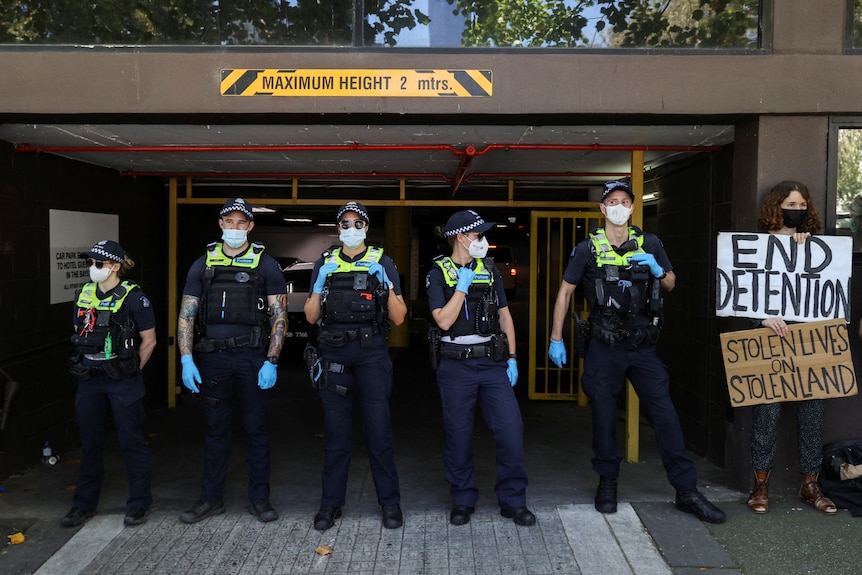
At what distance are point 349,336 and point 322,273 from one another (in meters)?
0.43

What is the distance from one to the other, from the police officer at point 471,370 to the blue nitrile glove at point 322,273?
59 cm

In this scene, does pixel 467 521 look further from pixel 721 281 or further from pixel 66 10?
pixel 66 10

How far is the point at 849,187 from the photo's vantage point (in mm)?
4691

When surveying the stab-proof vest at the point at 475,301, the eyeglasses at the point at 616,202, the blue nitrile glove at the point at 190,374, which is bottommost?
A: the blue nitrile glove at the point at 190,374

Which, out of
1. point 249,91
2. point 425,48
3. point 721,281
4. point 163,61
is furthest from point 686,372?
point 163,61

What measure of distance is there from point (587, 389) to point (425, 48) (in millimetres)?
2520

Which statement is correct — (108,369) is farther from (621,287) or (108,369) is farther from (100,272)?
(621,287)

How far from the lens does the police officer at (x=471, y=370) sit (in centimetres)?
425

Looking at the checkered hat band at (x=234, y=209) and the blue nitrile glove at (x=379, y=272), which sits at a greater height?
the checkered hat band at (x=234, y=209)

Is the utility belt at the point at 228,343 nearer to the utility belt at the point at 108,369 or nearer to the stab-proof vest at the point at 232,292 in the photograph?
the stab-proof vest at the point at 232,292

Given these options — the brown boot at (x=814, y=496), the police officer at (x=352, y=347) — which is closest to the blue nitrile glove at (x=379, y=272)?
the police officer at (x=352, y=347)

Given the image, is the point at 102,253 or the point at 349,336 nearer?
the point at 349,336

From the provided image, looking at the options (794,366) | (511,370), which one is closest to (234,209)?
(511,370)

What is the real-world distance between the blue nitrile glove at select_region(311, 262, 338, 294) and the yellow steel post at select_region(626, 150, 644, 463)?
2.47m
